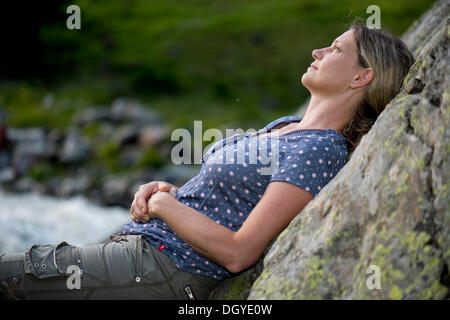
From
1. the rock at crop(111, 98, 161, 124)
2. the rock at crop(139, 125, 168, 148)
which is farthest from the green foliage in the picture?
the rock at crop(111, 98, 161, 124)

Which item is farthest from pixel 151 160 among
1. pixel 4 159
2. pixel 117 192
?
pixel 4 159

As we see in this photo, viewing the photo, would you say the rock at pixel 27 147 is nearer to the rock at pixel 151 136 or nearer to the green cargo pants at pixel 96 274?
the rock at pixel 151 136

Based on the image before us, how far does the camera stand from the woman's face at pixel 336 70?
463 cm

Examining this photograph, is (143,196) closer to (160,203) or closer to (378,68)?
(160,203)

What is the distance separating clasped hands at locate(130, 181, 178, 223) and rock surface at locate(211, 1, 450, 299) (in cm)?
87

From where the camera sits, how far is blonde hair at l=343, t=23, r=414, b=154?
182 inches

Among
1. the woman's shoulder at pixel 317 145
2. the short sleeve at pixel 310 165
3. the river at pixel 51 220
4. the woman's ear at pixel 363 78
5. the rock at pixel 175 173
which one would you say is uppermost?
the woman's ear at pixel 363 78

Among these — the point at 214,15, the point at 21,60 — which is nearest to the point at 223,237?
the point at 21,60

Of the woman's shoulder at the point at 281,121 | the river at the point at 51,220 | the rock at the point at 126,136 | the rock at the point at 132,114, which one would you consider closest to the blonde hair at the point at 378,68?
the woman's shoulder at the point at 281,121

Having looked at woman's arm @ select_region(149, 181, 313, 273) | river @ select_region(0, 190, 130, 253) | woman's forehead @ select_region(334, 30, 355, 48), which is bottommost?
river @ select_region(0, 190, 130, 253)

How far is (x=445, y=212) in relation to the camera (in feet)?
10.5

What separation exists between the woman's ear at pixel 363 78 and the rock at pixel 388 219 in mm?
629

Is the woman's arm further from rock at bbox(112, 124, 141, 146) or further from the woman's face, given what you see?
rock at bbox(112, 124, 141, 146)

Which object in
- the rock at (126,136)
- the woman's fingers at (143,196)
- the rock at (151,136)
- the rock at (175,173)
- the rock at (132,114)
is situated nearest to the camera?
the woman's fingers at (143,196)
